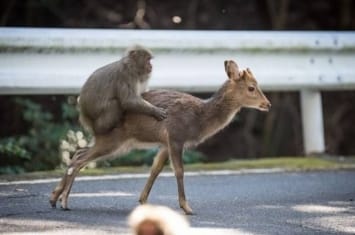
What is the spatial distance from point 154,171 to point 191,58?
2453 millimetres

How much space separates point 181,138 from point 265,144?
587 cm

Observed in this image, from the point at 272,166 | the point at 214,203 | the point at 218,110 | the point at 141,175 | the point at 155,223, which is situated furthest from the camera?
the point at 272,166

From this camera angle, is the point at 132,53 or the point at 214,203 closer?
the point at 214,203

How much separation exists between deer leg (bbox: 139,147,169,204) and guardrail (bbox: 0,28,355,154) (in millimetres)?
1792

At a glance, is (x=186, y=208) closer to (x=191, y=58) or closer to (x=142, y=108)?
(x=142, y=108)

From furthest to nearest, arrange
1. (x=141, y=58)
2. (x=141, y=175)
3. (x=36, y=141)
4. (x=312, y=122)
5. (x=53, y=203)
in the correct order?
(x=36, y=141), (x=312, y=122), (x=141, y=175), (x=141, y=58), (x=53, y=203)

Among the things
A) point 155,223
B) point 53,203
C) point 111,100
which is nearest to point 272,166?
point 111,100

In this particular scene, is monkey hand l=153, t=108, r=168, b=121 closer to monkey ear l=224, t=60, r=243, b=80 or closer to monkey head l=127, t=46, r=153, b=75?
monkey head l=127, t=46, r=153, b=75

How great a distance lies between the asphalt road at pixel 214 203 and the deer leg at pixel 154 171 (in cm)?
9

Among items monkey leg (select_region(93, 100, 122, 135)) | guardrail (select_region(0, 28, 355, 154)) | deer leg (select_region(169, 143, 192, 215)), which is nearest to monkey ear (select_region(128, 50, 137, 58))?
monkey leg (select_region(93, 100, 122, 135))

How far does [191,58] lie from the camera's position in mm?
9461

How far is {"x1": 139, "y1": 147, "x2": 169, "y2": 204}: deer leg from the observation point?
7.03 meters

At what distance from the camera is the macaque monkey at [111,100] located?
23.4 feet

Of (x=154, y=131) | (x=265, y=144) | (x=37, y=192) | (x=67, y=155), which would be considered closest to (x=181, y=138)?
(x=154, y=131)
